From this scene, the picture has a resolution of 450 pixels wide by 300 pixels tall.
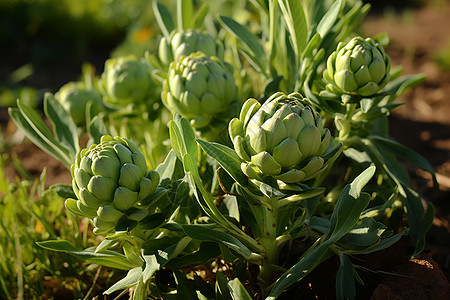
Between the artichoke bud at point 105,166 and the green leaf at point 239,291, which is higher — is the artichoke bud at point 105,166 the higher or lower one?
the higher one

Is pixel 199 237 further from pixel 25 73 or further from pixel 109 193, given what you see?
pixel 25 73

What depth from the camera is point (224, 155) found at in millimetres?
1091

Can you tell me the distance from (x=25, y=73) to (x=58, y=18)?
2.50ft

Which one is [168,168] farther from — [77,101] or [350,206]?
[77,101]

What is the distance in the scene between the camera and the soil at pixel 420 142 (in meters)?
1.22

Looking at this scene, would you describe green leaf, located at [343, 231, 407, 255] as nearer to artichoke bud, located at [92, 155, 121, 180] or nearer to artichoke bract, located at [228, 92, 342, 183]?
artichoke bract, located at [228, 92, 342, 183]

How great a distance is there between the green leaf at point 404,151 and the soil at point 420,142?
103 millimetres

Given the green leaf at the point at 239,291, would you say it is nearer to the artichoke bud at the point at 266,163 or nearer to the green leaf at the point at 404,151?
the artichoke bud at the point at 266,163

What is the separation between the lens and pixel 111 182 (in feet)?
3.49

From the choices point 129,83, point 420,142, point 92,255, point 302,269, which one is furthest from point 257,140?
point 420,142

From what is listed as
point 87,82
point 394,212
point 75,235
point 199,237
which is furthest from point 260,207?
point 87,82

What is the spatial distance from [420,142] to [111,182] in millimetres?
1970

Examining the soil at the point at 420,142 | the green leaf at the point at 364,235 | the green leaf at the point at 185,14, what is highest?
the green leaf at the point at 185,14

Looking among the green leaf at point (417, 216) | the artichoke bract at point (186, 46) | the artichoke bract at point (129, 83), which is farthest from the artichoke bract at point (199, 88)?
the green leaf at point (417, 216)
